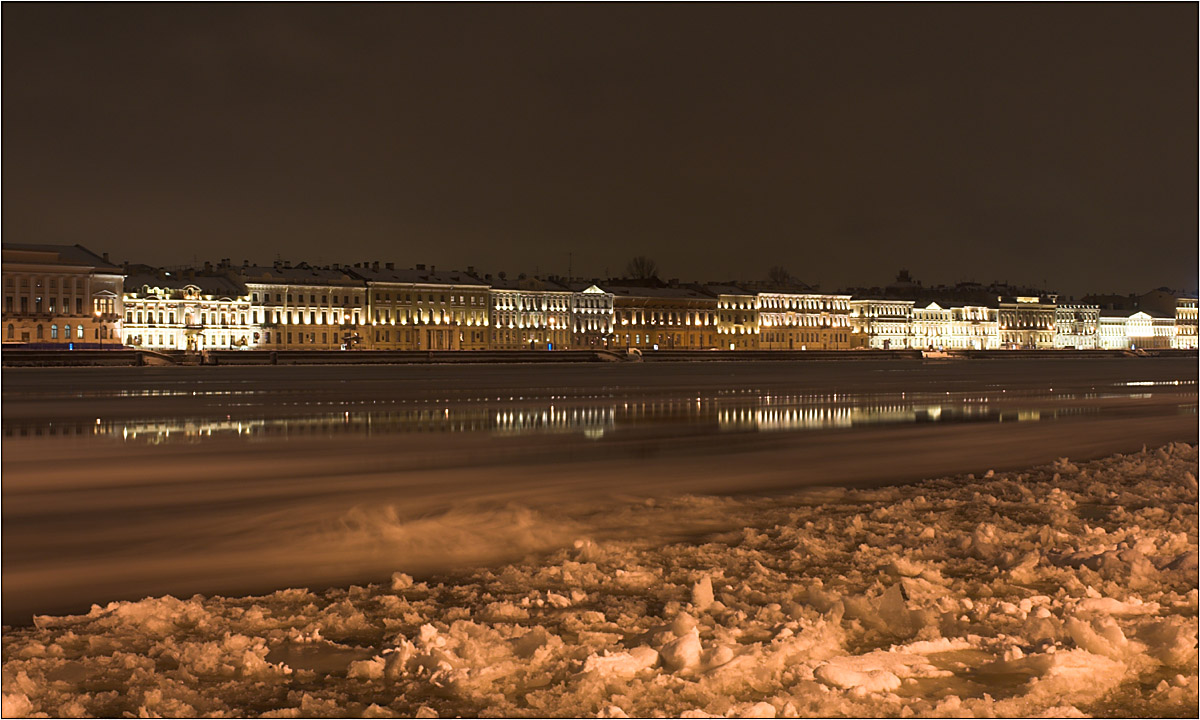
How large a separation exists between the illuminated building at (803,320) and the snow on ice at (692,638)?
473 feet

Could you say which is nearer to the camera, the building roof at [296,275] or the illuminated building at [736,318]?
the building roof at [296,275]

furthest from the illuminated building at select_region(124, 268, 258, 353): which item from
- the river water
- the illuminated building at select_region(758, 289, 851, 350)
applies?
the river water

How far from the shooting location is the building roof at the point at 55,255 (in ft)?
349

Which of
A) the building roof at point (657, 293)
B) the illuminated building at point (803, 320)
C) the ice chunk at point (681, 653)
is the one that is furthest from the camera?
the illuminated building at point (803, 320)

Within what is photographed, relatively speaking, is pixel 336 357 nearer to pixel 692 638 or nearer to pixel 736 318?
pixel 692 638

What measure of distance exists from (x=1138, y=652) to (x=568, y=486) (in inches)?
285

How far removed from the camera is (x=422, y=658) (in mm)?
5652

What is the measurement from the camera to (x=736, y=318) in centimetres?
15150

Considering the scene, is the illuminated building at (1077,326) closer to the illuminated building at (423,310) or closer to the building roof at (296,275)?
the illuminated building at (423,310)

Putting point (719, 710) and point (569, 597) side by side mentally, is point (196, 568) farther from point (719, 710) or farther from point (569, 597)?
point (719, 710)

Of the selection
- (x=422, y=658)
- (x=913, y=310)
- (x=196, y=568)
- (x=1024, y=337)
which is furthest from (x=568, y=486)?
(x=1024, y=337)

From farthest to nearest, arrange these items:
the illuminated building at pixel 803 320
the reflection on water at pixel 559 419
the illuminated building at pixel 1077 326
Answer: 1. the illuminated building at pixel 1077 326
2. the illuminated building at pixel 803 320
3. the reflection on water at pixel 559 419

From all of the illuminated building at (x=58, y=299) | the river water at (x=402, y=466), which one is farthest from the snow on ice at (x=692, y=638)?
the illuminated building at (x=58, y=299)

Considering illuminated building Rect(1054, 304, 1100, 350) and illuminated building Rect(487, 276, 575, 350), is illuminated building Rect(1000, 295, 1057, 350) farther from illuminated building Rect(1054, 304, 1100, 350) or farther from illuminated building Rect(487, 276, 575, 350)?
illuminated building Rect(487, 276, 575, 350)
